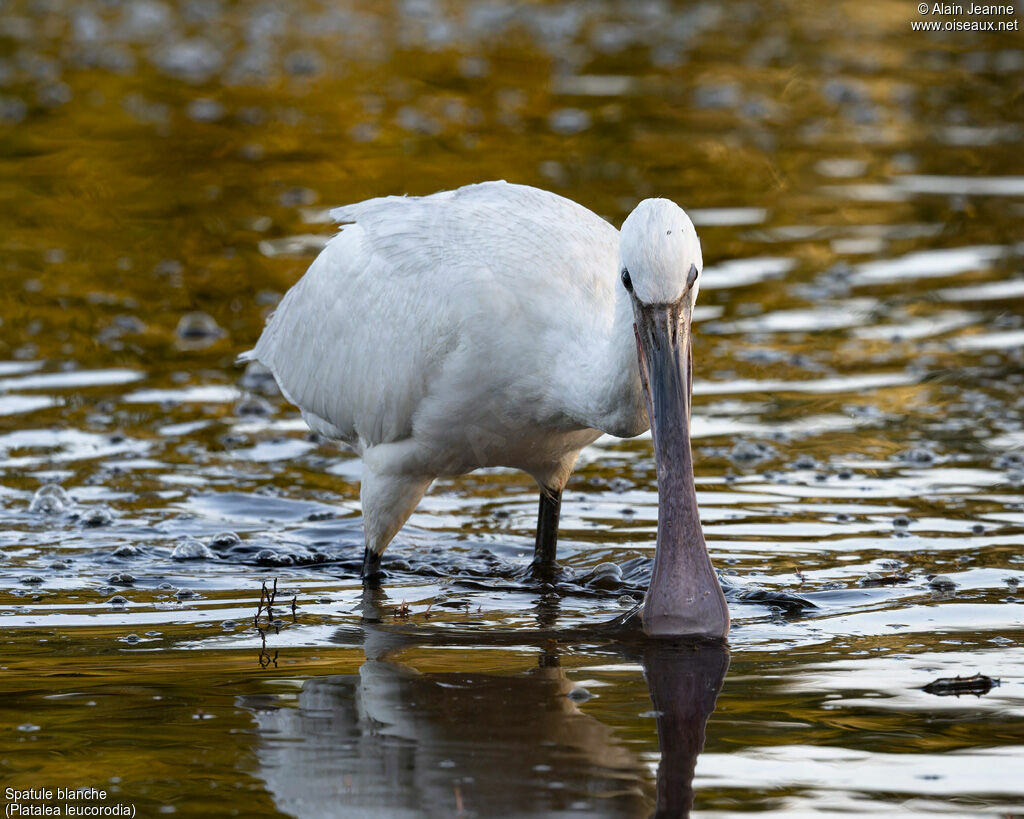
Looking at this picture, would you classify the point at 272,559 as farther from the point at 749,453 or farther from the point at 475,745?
the point at 475,745

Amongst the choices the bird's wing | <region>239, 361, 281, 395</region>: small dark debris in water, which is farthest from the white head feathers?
<region>239, 361, 281, 395</region>: small dark debris in water

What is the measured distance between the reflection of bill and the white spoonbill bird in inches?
28.8

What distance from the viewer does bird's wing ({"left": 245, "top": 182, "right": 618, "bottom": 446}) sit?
715 centimetres

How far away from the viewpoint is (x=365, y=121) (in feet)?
60.7

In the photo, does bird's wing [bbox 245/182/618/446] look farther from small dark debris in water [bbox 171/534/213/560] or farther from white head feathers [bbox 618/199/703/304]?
small dark debris in water [bbox 171/534/213/560]

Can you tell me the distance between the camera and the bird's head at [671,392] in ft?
20.2

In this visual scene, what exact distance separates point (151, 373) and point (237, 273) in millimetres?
2166

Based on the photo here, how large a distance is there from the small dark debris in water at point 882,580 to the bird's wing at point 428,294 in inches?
61.3

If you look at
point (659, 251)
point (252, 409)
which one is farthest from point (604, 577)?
point (252, 409)

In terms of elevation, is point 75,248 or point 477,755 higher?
point 75,248

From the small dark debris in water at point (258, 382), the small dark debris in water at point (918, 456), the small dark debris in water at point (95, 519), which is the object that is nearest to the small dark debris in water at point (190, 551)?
the small dark debris in water at point (95, 519)

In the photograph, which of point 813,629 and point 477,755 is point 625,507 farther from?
point 477,755

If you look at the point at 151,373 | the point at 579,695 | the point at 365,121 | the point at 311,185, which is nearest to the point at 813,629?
the point at 579,695

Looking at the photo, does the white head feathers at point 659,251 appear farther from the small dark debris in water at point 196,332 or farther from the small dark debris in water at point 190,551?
the small dark debris in water at point 196,332
